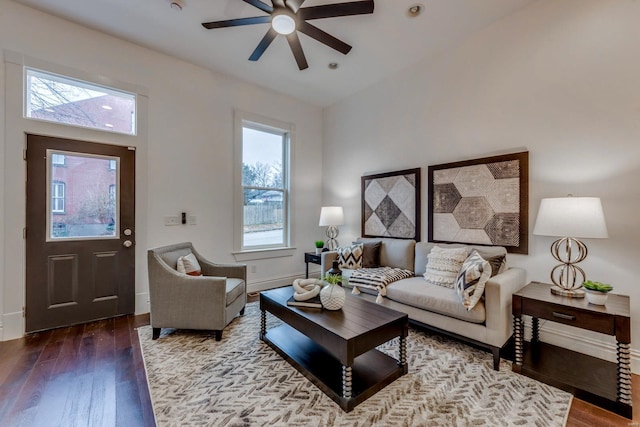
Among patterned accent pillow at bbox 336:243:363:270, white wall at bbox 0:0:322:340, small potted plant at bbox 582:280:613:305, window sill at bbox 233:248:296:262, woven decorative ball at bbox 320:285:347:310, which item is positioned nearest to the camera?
small potted plant at bbox 582:280:613:305

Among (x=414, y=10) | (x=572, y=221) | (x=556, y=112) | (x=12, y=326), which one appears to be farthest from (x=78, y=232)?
(x=556, y=112)

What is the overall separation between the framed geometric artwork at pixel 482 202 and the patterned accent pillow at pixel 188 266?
9.15ft

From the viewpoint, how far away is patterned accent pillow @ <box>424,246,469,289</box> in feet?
9.08

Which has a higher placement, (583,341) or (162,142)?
(162,142)

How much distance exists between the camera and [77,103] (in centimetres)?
303

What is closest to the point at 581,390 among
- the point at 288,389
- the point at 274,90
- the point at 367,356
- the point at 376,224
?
the point at 367,356

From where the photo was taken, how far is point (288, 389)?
1.91 m

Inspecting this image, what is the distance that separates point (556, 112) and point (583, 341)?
2047mm

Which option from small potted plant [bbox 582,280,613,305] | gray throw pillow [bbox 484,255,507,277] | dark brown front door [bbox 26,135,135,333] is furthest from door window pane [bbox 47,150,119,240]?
small potted plant [bbox 582,280,613,305]

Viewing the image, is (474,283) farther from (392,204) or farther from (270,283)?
(270,283)

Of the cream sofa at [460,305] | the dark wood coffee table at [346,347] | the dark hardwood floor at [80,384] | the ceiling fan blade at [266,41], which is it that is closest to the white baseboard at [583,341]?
the dark hardwood floor at [80,384]

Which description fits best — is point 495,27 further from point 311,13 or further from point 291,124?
point 291,124

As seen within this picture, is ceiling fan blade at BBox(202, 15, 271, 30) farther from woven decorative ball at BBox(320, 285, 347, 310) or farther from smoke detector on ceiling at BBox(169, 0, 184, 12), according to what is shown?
woven decorative ball at BBox(320, 285, 347, 310)

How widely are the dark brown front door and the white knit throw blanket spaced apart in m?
2.65
